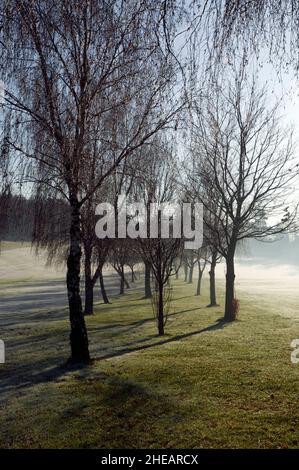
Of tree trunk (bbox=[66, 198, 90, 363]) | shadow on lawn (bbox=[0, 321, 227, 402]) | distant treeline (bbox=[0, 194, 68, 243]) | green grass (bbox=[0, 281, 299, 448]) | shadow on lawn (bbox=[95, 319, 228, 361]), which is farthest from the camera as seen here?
shadow on lawn (bbox=[95, 319, 228, 361])

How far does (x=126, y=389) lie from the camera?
755 centimetres

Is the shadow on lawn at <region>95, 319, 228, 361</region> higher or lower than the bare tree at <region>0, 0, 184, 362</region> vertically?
lower

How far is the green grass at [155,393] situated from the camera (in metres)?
5.46

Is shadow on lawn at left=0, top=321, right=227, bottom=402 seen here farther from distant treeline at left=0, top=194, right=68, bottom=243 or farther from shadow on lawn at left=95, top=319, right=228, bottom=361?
distant treeline at left=0, top=194, right=68, bottom=243

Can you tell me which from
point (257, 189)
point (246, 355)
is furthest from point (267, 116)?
point (246, 355)

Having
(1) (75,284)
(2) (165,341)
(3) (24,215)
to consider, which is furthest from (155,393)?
(2) (165,341)

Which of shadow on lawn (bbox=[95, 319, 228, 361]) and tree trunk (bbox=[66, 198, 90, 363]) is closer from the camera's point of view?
tree trunk (bbox=[66, 198, 90, 363])

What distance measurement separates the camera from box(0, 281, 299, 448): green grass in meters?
5.46

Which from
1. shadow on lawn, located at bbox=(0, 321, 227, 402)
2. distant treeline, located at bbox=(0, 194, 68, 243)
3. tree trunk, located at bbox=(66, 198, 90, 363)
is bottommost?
shadow on lawn, located at bbox=(0, 321, 227, 402)

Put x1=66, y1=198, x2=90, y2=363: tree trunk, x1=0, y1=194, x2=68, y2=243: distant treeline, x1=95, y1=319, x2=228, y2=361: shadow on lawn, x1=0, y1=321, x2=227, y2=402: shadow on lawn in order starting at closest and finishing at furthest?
1. x1=0, y1=321, x2=227, y2=402: shadow on lawn
2. x1=0, y1=194, x2=68, y2=243: distant treeline
3. x1=66, y1=198, x2=90, y2=363: tree trunk
4. x1=95, y1=319, x2=228, y2=361: shadow on lawn

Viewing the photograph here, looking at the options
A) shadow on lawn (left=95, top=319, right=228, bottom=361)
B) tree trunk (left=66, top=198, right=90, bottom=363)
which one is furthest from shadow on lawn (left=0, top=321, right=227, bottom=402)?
tree trunk (left=66, top=198, right=90, bottom=363)

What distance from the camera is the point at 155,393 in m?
7.20

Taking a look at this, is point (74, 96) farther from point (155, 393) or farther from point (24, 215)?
point (155, 393)

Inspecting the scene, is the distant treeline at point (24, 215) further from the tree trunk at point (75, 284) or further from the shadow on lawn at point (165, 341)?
the shadow on lawn at point (165, 341)
